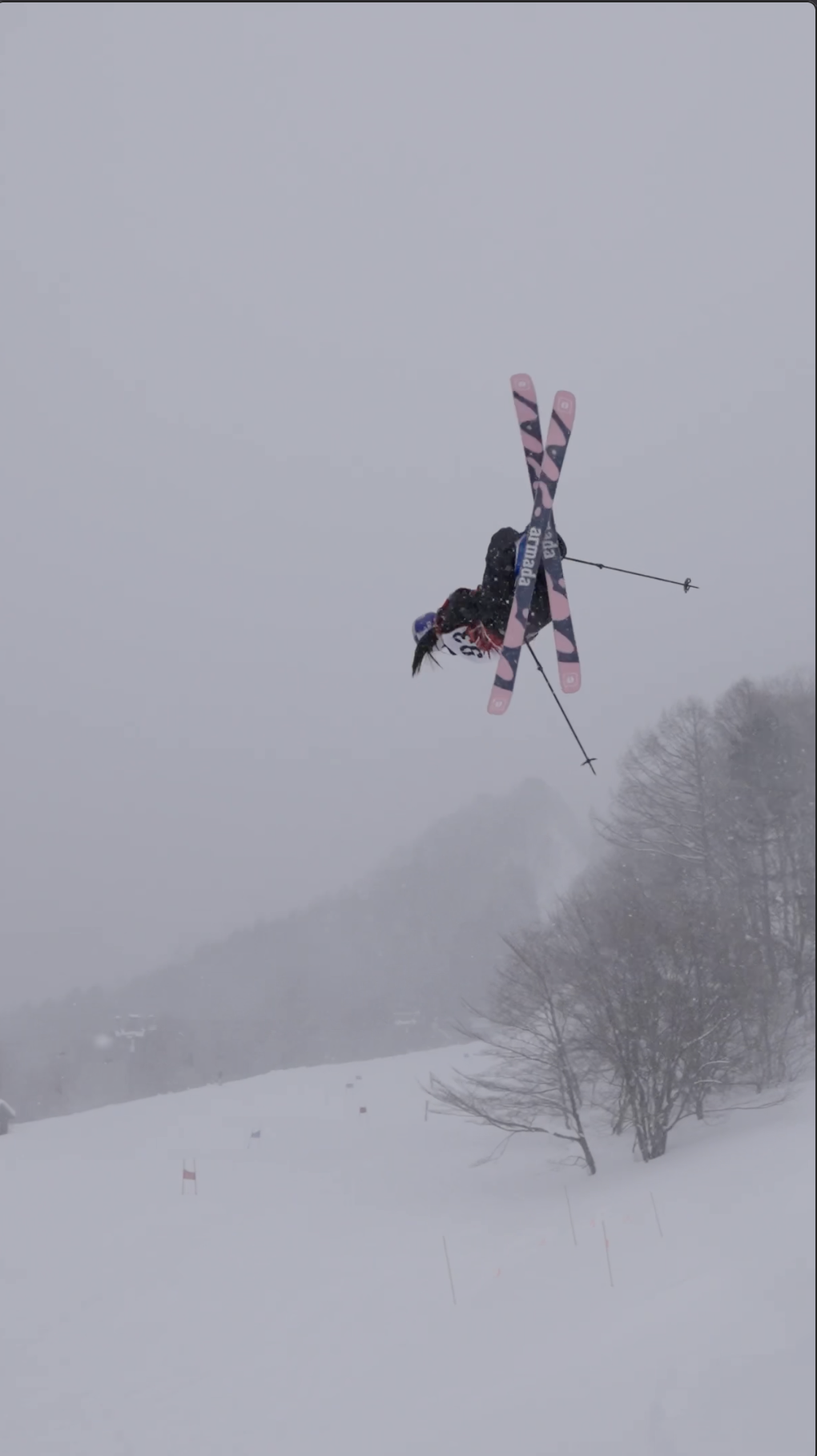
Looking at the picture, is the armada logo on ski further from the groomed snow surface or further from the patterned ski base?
the groomed snow surface

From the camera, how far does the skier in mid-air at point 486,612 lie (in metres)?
7.80

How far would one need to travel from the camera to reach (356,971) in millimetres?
43031

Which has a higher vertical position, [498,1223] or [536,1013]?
[536,1013]

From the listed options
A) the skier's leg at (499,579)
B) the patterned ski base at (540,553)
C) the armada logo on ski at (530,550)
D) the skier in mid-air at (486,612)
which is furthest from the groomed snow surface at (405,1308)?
the armada logo on ski at (530,550)

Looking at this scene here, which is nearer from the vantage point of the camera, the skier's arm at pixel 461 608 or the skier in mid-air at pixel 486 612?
the skier in mid-air at pixel 486 612

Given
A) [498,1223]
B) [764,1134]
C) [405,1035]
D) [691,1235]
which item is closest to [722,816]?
[764,1134]

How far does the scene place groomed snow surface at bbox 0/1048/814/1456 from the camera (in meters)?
7.59

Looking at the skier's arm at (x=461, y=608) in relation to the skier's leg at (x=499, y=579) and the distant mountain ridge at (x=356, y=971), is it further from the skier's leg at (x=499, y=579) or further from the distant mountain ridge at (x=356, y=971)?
the distant mountain ridge at (x=356, y=971)

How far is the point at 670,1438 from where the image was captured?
732 cm

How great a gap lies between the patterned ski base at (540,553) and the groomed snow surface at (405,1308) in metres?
5.59

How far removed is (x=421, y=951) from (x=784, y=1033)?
33.0m

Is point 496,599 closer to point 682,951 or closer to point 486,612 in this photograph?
point 486,612

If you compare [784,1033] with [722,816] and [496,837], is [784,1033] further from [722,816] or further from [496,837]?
[496,837]

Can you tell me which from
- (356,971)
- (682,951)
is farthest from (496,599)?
(356,971)
